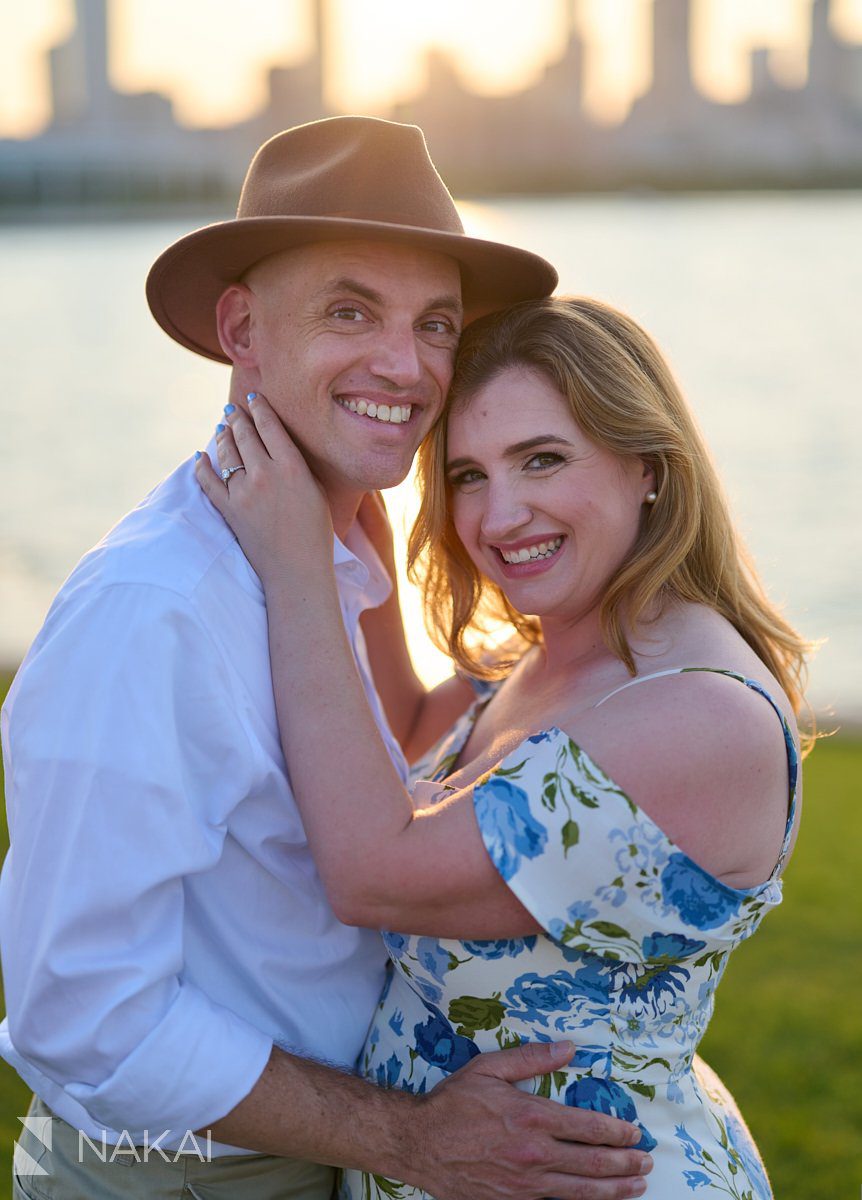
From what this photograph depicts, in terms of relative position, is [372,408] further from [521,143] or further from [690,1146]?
[521,143]

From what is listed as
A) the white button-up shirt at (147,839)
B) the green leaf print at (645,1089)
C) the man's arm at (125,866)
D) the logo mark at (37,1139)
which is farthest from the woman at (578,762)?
the logo mark at (37,1139)

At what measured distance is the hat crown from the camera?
2264 millimetres

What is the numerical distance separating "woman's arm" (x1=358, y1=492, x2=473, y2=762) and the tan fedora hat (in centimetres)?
78

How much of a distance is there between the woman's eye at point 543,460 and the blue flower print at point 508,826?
66 cm

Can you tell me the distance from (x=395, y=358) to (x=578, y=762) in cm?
78

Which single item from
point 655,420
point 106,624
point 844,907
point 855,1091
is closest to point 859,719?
point 844,907

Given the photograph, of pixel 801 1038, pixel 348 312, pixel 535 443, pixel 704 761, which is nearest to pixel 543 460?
pixel 535 443

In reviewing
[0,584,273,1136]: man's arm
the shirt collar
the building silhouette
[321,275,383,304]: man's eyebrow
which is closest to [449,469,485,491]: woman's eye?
the shirt collar

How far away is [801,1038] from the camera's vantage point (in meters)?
4.47

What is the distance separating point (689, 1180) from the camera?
2.16 meters

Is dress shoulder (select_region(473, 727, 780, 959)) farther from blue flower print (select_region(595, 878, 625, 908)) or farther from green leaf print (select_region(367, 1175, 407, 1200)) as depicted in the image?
green leaf print (select_region(367, 1175, 407, 1200))

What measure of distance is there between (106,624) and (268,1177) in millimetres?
1029

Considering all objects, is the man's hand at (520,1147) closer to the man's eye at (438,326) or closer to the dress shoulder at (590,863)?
the dress shoulder at (590,863)

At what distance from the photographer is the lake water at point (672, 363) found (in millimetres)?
13894
